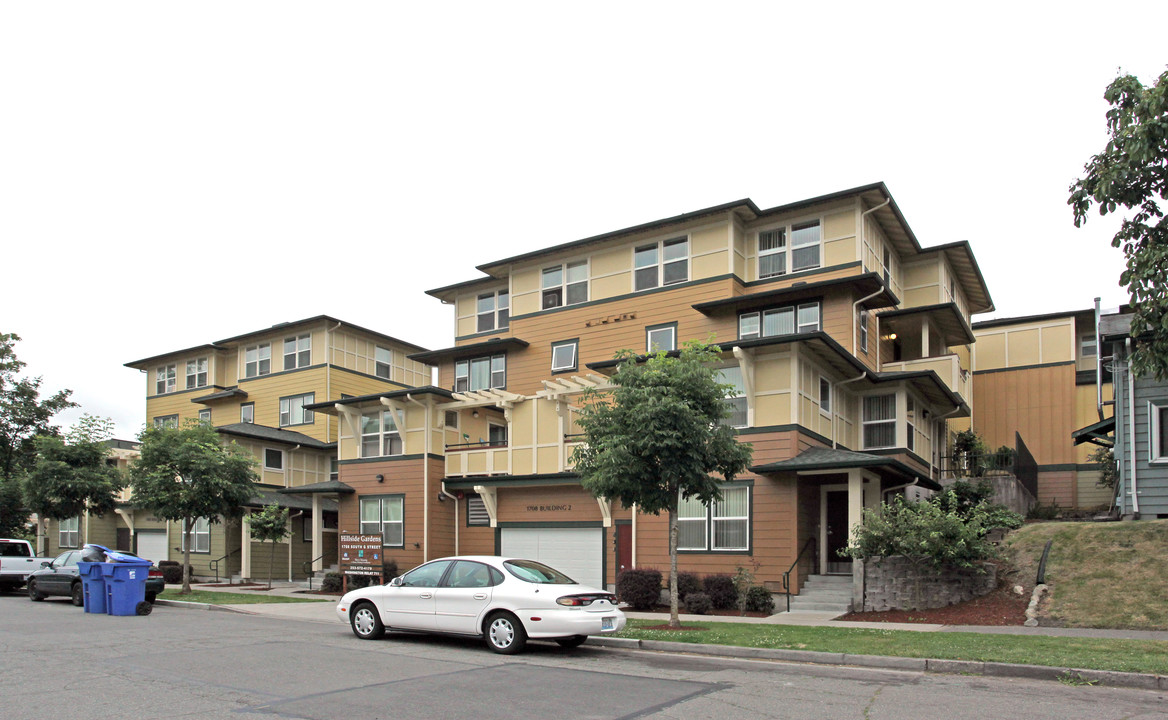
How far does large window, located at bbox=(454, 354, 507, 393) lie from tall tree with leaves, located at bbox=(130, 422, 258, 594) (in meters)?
7.93

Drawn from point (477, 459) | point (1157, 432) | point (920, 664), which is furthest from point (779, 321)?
point (920, 664)

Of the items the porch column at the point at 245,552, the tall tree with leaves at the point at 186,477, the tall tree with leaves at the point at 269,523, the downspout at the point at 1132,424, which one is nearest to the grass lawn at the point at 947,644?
the downspout at the point at 1132,424

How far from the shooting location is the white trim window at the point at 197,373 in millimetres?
43875

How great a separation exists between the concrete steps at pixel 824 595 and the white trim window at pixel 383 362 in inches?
1038

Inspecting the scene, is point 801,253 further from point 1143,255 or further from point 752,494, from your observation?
point 1143,255

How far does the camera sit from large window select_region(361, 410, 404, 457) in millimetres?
29406

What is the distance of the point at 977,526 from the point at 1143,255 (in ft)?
29.2

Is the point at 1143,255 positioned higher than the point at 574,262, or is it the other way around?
the point at 574,262

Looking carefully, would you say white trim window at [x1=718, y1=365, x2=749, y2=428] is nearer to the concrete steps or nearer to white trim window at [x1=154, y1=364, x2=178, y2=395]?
the concrete steps

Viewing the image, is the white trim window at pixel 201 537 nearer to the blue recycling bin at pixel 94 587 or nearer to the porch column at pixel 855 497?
the blue recycling bin at pixel 94 587

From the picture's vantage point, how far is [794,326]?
2469 cm

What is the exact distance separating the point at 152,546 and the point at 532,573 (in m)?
29.9

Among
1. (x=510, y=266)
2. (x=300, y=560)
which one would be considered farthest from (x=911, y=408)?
(x=300, y=560)

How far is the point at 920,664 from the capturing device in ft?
38.0
